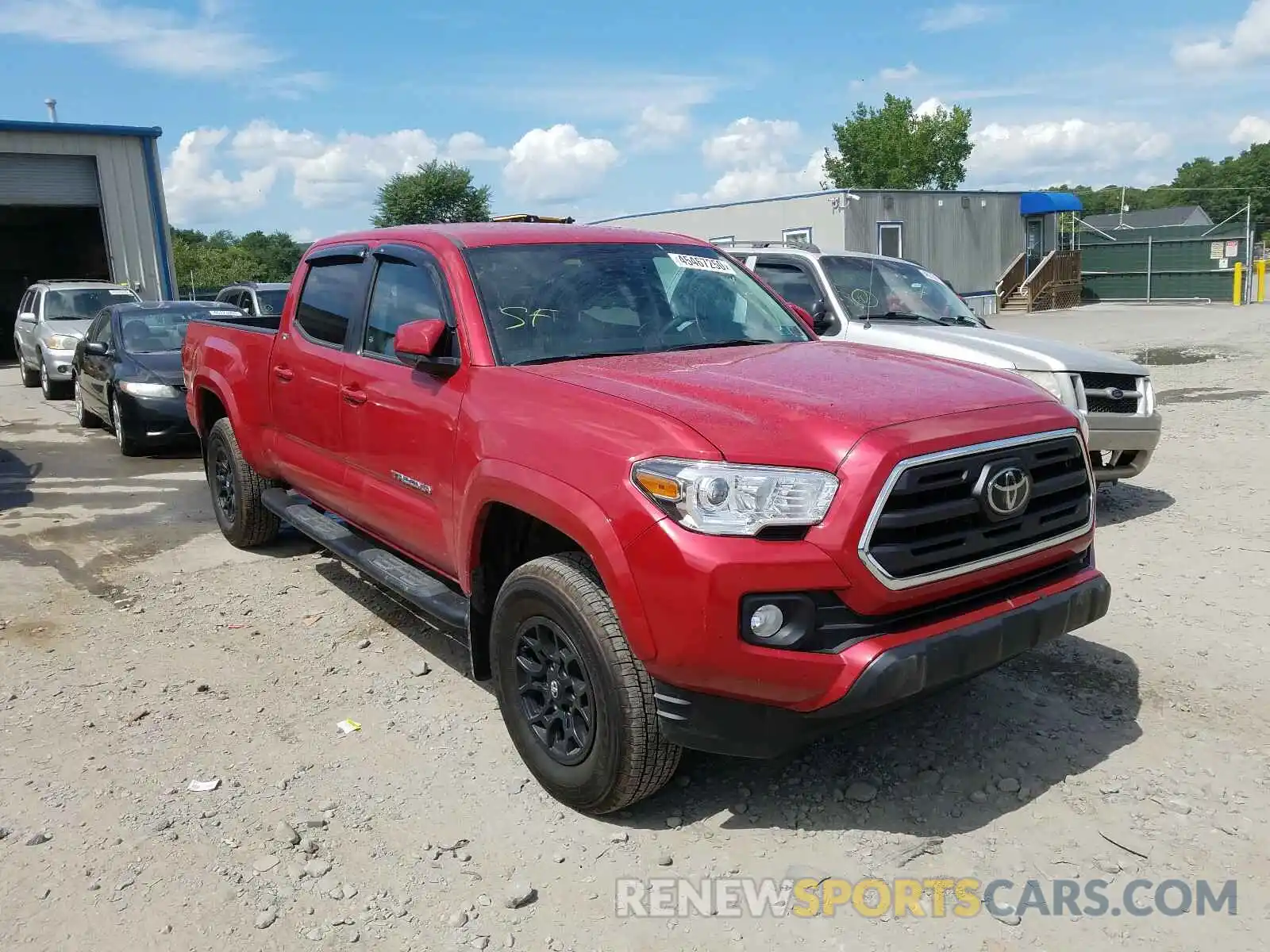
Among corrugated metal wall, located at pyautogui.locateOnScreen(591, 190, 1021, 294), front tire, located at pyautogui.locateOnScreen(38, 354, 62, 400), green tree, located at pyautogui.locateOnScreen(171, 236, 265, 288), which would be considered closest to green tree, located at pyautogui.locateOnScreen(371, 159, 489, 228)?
green tree, located at pyautogui.locateOnScreen(171, 236, 265, 288)

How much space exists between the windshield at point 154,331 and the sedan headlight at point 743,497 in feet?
31.8

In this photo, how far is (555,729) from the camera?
3.49 meters

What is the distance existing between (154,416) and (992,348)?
7942 millimetres

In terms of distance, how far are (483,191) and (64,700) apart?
57950 millimetres

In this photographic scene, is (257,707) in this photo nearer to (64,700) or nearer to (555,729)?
(64,700)

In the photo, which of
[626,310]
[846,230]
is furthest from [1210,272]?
[626,310]

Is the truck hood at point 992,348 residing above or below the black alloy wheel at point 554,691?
above

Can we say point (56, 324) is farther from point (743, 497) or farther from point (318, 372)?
point (743, 497)

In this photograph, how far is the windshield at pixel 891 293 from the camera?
8125 mm

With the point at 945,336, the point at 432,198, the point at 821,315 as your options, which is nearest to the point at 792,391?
the point at 945,336

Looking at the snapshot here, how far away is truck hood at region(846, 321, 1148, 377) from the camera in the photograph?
22.1 ft

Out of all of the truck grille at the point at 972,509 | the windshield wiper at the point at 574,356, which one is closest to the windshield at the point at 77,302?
the windshield wiper at the point at 574,356

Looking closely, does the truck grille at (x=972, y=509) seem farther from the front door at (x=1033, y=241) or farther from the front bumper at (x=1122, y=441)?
the front door at (x=1033, y=241)

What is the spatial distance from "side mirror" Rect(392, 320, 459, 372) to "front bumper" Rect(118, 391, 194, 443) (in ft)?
23.6
